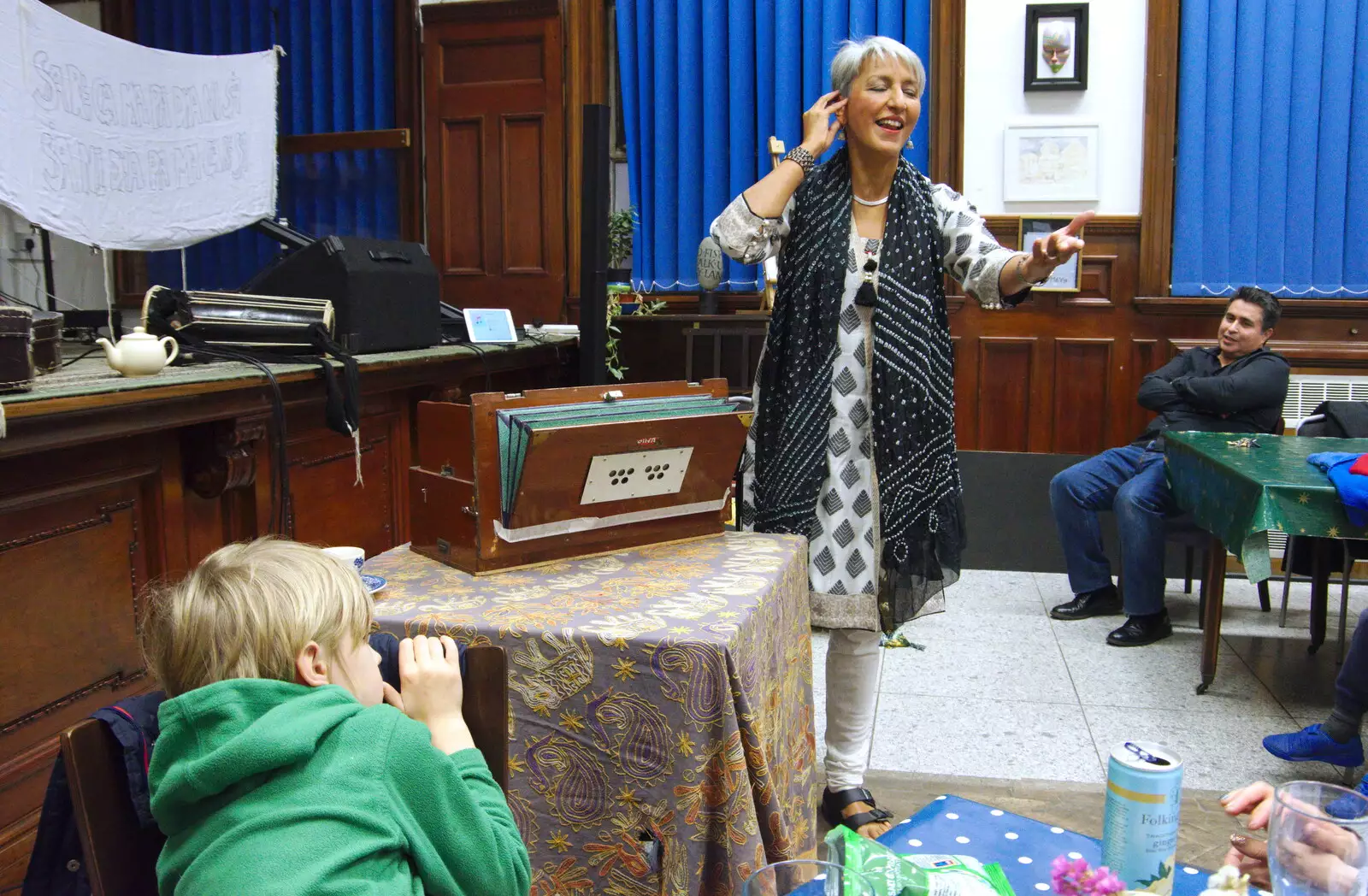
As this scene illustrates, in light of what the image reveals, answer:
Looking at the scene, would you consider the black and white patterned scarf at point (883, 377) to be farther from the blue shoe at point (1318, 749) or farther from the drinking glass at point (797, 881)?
the drinking glass at point (797, 881)

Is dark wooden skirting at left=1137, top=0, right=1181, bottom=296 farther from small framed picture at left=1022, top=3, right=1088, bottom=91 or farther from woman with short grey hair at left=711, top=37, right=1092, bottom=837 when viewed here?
woman with short grey hair at left=711, top=37, right=1092, bottom=837

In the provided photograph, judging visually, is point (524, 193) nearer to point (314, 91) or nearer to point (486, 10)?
point (486, 10)

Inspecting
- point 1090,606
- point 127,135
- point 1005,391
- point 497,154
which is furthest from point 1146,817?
point 497,154

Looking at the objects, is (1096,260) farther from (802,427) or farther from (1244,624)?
(802,427)

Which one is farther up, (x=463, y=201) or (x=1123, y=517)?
(x=463, y=201)

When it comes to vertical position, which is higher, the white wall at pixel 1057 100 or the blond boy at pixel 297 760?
the white wall at pixel 1057 100

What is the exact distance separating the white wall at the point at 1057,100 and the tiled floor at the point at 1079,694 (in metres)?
1.71

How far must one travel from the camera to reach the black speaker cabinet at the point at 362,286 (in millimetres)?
3027

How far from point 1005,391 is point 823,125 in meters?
2.82

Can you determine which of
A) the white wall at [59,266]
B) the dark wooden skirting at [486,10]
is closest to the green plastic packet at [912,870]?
the dark wooden skirting at [486,10]

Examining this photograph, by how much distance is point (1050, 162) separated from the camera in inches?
176

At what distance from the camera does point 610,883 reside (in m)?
1.34

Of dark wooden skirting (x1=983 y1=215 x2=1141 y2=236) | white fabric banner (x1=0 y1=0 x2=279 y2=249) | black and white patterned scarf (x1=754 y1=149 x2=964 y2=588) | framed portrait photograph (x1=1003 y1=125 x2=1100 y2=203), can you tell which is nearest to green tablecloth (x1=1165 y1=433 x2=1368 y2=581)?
black and white patterned scarf (x1=754 y1=149 x2=964 y2=588)

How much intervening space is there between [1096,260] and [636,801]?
3843mm
